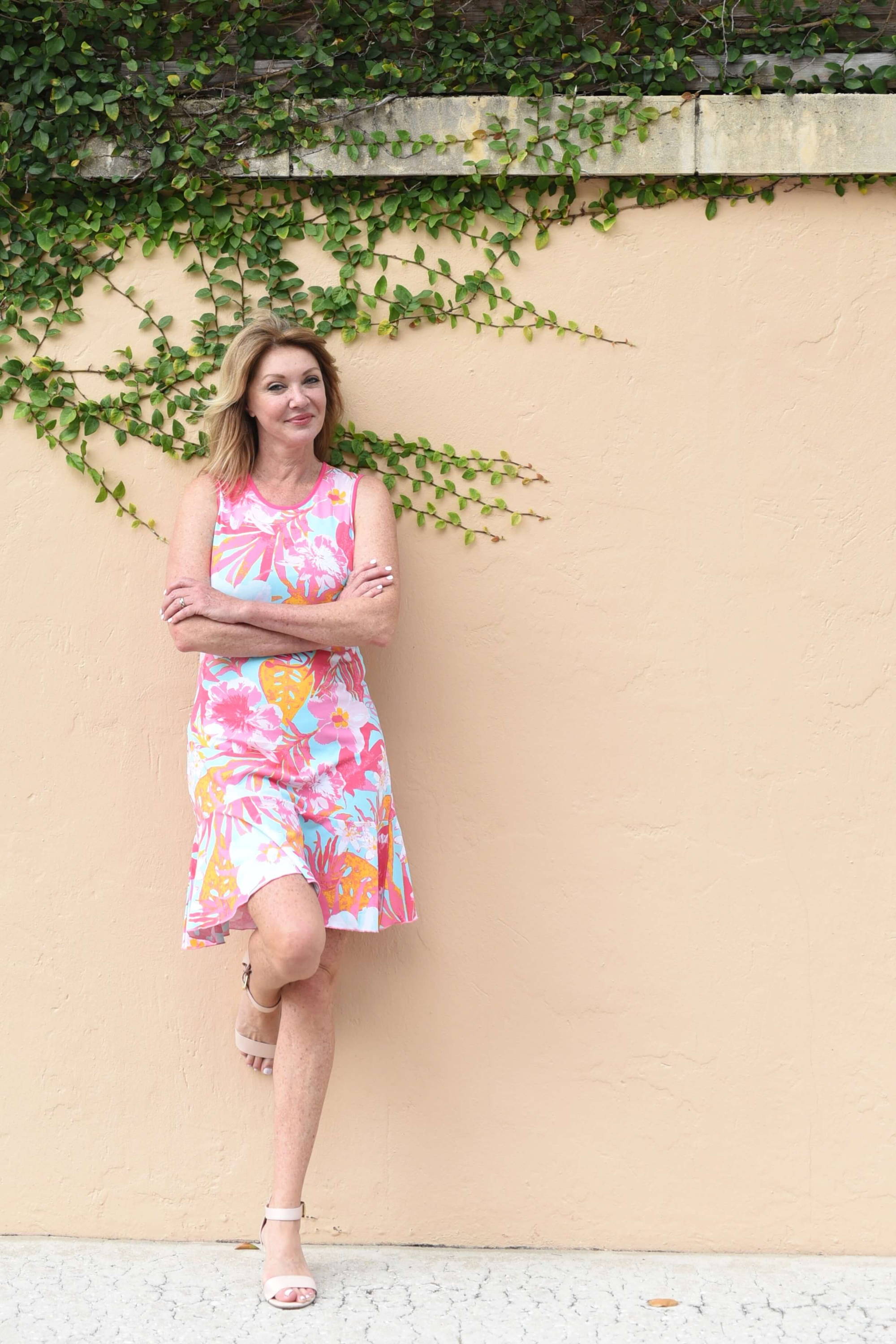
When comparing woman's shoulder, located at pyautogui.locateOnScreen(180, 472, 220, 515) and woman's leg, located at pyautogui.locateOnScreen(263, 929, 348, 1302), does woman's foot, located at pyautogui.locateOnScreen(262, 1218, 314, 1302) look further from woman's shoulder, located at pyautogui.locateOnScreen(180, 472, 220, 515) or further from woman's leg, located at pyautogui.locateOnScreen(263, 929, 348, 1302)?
woman's shoulder, located at pyautogui.locateOnScreen(180, 472, 220, 515)

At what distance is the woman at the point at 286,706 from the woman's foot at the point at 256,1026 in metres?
0.07

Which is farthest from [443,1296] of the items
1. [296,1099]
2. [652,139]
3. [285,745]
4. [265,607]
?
[652,139]

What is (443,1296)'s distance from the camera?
300 centimetres

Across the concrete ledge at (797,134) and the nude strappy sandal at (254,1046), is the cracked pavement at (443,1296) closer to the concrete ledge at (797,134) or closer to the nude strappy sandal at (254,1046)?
the nude strappy sandal at (254,1046)

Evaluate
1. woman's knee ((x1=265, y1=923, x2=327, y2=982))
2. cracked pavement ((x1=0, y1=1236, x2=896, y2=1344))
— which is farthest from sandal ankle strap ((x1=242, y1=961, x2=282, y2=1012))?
cracked pavement ((x1=0, y1=1236, x2=896, y2=1344))

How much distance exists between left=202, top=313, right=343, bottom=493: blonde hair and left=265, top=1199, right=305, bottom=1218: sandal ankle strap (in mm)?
1680

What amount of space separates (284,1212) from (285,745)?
1.07 m

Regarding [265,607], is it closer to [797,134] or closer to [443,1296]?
[443,1296]

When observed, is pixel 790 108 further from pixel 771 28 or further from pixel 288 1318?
pixel 288 1318

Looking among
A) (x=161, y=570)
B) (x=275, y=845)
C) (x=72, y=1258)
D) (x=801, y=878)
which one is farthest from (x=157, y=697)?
(x=801, y=878)

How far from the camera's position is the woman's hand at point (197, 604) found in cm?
289

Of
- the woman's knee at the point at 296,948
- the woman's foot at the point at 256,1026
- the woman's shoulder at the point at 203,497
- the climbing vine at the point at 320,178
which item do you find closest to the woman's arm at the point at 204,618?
the woman's shoulder at the point at 203,497

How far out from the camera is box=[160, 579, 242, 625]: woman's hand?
289 centimetres

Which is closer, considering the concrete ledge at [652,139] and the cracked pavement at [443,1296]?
the cracked pavement at [443,1296]
